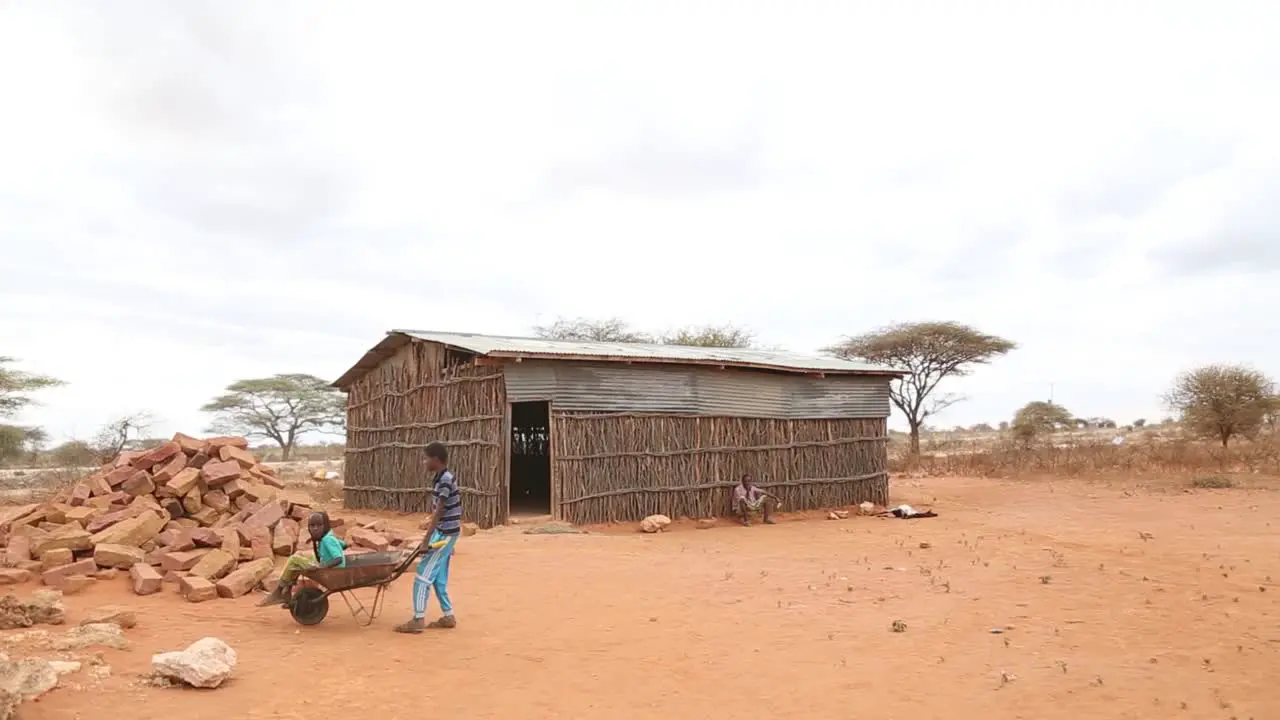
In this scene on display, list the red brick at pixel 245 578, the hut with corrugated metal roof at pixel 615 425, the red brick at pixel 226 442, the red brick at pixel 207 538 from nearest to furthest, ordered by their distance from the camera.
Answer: the red brick at pixel 245 578, the red brick at pixel 207 538, the red brick at pixel 226 442, the hut with corrugated metal roof at pixel 615 425

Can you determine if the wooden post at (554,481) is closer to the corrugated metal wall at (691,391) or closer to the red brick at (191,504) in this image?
the corrugated metal wall at (691,391)

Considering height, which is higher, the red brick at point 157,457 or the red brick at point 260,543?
the red brick at point 157,457

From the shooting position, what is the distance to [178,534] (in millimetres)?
8648

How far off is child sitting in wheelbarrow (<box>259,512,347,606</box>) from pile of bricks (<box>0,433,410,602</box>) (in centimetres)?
93

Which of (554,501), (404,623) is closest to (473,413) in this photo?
(554,501)

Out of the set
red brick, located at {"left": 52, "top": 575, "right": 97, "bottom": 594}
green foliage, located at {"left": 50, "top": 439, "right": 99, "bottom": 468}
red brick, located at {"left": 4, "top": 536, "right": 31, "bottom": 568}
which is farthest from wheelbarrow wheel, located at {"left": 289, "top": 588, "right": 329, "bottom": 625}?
green foliage, located at {"left": 50, "top": 439, "right": 99, "bottom": 468}

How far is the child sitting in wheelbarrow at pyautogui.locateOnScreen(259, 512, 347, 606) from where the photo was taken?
644 cm

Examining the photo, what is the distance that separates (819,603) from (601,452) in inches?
264

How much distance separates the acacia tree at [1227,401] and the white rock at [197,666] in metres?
27.1

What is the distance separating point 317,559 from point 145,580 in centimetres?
207

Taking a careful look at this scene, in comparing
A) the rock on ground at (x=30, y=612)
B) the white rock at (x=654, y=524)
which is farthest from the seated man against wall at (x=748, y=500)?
the rock on ground at (x=30, y=612)

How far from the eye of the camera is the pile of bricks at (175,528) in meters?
7.68

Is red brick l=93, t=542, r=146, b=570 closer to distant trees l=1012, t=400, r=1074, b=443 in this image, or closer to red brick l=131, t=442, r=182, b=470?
red brick l=131, t=442, r=182, b=470

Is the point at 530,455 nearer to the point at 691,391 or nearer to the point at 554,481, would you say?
the point at 691,391
